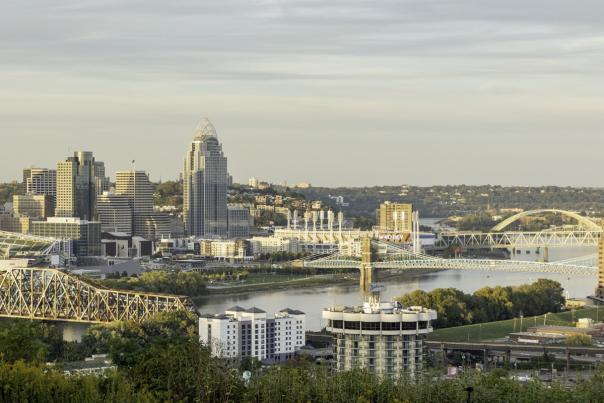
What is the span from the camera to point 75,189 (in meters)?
85.0

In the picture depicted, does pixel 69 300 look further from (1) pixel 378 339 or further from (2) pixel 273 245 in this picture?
(2) pixel 273 245

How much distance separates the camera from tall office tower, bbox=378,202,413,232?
96.1m

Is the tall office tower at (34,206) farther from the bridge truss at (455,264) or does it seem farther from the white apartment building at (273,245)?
the bridge truss at (455,264)

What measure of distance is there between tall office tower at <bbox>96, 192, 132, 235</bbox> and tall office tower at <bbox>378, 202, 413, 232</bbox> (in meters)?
16.1

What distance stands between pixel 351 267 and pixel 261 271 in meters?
3.56

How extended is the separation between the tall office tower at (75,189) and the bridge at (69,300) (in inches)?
1514

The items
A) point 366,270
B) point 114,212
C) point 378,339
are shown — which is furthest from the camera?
point 114,212

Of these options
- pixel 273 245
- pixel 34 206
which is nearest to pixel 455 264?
pixel 273 245

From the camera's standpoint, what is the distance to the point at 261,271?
65.8 meters

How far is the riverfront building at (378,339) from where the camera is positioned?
22.4 metres

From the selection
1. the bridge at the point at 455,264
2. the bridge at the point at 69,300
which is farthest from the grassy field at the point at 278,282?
the bridge at the point at 69,300

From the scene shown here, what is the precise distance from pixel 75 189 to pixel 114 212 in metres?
2.32

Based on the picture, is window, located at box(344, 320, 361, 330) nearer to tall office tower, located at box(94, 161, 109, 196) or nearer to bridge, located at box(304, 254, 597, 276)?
bridge, located at box(304, 254, 597, 276)

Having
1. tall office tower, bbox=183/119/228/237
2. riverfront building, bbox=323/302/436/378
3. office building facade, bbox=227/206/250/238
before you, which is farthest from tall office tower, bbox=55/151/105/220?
riverfront building, bbox=323/302/436/378
